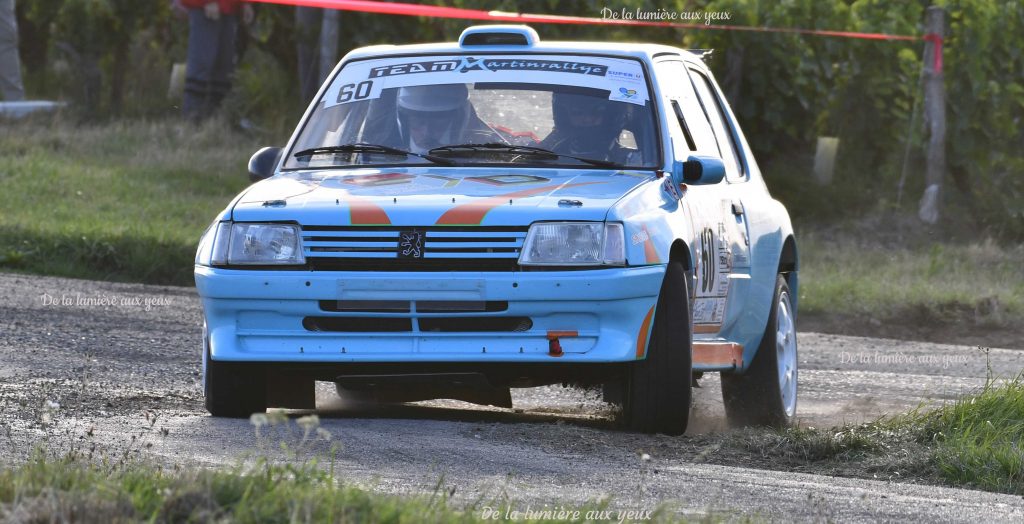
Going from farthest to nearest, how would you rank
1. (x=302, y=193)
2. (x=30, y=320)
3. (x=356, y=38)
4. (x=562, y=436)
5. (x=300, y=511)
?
1. (x=356, y=38)
2. (x=30, y=320)
3. (x=302, y=193)
4. (x=562, y=436)
5. (x=300, y=511)

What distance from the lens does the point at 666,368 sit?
620 cm

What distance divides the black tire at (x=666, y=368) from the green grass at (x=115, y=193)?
7.54m

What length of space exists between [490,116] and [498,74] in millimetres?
243

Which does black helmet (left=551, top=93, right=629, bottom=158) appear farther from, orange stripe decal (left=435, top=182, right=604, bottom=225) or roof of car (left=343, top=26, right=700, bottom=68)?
orange stripe decal (left=435, top=182, right=604, bottom=225)

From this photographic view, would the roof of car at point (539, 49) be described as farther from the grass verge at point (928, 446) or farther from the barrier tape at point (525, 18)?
the barrier tape at point (525, 18)

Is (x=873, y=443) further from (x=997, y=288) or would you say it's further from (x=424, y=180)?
(x=997, y=288)

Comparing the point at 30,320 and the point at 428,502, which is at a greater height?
the point at 428,502

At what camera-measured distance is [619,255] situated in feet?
19.8

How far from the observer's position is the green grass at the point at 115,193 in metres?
13.2

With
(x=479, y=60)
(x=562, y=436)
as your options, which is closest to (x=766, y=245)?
(x=479, y=60)

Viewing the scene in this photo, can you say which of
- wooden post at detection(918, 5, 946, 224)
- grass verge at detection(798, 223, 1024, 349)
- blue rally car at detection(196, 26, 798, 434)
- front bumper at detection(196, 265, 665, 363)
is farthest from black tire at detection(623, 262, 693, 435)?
wooden post at detection(918, 5, 946, 224)

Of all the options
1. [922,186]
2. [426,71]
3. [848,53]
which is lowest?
[922,186]

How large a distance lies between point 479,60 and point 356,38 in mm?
13353

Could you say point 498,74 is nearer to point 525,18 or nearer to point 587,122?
point 587,122
